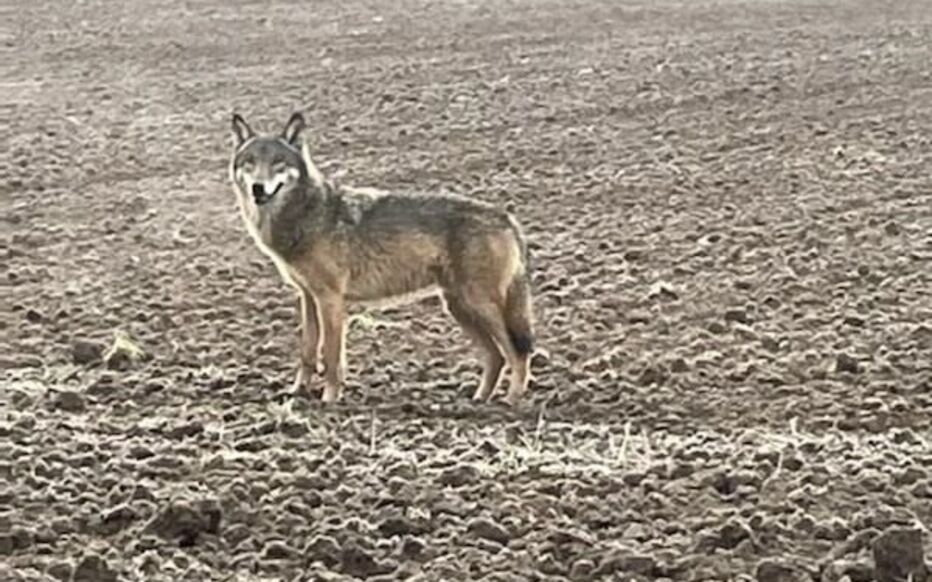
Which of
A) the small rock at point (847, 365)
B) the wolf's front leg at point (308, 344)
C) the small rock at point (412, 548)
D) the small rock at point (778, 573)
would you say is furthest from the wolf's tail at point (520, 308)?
the small rock at point (778, 573)

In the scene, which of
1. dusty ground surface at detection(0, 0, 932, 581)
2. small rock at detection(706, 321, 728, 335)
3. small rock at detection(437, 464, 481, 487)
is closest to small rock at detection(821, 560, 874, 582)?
dusty ground surface at detection(0, 0, 932, 581)

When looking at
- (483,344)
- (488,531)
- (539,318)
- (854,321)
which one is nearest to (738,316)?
(854,321)

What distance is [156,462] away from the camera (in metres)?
6.46

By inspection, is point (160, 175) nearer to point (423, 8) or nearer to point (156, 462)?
point (156, 462)

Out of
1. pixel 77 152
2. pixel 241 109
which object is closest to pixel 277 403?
pixel 77 152

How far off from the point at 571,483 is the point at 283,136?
3143 mm

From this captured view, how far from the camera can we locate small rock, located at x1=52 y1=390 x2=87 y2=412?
749 centimetres

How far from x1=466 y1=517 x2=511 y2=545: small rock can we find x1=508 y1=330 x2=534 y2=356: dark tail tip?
2385mm

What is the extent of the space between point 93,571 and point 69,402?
2.35 metres

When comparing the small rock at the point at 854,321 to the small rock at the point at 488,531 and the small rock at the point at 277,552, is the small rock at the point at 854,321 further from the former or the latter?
the small rock at the point at 277,552

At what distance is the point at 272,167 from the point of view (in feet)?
28.0

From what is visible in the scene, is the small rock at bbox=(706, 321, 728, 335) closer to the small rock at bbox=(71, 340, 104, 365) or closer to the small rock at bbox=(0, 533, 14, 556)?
the small rock at bbox=(71, 340, 104, 365)

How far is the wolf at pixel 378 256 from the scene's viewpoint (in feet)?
26.6

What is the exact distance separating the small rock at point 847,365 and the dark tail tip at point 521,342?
1.30 metres
